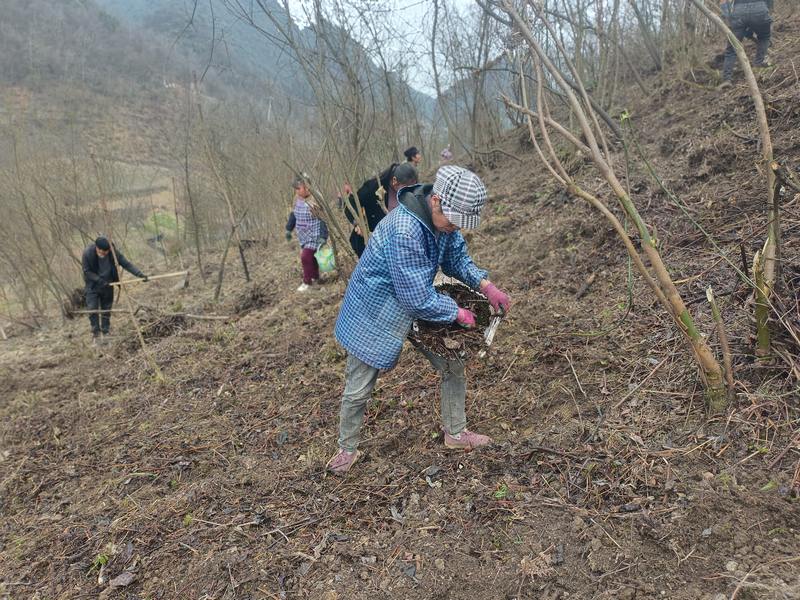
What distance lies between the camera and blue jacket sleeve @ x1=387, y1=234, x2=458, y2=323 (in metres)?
2.53

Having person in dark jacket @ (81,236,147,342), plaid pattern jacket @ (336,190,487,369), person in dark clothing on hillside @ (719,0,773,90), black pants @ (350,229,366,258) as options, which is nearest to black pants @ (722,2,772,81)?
person in dark clothing on hillside @ (719,0,773,90)

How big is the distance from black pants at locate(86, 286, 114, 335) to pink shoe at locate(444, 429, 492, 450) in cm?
627

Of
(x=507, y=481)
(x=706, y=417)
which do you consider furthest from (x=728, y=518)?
(x=507, y=481)

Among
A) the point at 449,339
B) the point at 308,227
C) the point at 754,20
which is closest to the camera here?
the point at 449,339

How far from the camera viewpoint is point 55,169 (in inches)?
390

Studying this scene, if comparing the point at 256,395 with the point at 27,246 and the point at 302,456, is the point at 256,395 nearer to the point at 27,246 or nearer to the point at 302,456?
the point at 302,456

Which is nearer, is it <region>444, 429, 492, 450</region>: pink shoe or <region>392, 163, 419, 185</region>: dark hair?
<region>444, 429, 492, 450</region>: pink shoe

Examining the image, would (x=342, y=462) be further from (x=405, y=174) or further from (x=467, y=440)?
(x=405, y=174)

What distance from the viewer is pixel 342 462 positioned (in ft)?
10.2

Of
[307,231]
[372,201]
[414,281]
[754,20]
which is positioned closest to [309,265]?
[307,231]

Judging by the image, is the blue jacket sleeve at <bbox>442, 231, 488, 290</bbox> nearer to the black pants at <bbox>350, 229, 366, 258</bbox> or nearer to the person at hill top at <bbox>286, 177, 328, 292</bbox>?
the black pants at <bbox>350, 229, 366, 258</bbox>

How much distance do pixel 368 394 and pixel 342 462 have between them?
49cm

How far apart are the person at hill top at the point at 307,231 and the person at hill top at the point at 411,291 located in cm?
416

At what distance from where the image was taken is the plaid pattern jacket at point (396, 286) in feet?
8.32
